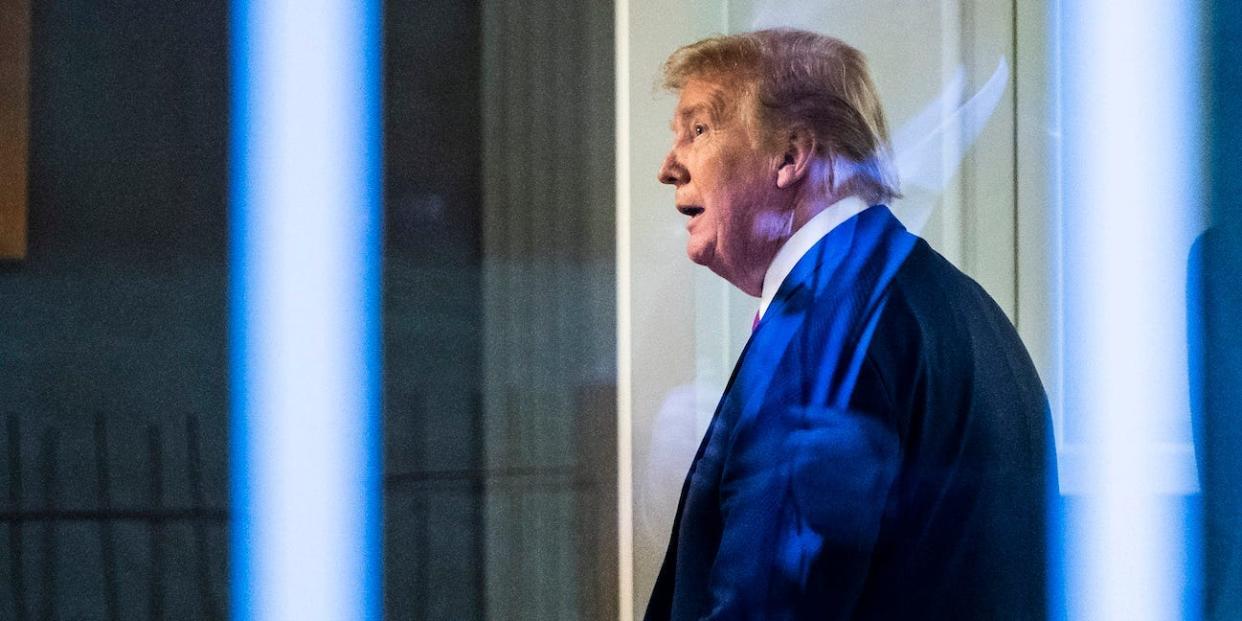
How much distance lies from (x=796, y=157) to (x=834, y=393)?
0.25 m

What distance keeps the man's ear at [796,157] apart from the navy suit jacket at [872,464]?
0.24 feet

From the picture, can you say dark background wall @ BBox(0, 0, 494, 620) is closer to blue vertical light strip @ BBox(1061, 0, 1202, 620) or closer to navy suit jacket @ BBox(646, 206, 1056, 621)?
navy suit jacket @ BBox(646, 206, 1056, 621)

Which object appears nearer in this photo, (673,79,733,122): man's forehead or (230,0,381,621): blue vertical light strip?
(230,0,381,621): blue vertical light strip

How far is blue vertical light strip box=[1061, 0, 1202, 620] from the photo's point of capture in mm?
1274

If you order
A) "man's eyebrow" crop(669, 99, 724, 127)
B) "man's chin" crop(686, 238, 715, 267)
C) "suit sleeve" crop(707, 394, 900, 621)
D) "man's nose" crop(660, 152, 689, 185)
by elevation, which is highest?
"man's eyebrow" crop(669, 99, 724, 127)

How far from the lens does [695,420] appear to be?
4.11ft

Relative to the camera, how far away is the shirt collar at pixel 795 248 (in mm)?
1240

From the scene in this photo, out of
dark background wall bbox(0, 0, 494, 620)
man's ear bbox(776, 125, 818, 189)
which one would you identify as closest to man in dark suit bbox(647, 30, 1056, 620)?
man's ear bbox(776, 125, 818, 189)

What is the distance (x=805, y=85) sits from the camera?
1250mm

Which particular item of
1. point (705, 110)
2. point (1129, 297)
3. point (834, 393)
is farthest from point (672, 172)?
point (1129, 297)

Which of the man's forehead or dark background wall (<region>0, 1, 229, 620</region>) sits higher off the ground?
the man's forehead

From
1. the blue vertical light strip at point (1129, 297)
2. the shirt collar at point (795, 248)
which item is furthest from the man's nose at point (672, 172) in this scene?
the blue vertical light strip at point (1129, 297)

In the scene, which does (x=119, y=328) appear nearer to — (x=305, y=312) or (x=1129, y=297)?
(x=305, y=312)

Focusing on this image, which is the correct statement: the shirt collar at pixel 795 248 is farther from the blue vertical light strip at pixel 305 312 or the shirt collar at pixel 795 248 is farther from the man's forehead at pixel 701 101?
the blue vertical light strip at pixel 305 312
